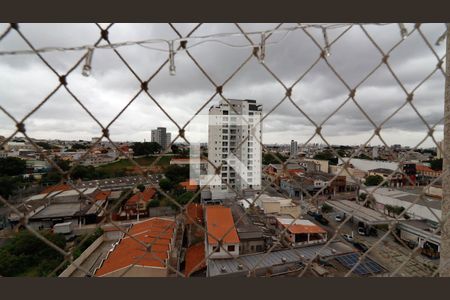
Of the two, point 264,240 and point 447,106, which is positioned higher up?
point 447,106

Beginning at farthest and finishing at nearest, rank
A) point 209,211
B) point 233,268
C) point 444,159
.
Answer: point 209,211
point 233,268
point 444,159

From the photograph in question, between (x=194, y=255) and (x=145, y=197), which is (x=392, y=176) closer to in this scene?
(x=194, y=255)

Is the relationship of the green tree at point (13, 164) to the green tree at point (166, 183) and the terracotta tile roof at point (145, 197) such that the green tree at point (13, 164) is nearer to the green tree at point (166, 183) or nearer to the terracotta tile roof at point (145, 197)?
the green tree at point (166, 183)

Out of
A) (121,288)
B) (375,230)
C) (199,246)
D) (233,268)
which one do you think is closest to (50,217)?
(199,246)

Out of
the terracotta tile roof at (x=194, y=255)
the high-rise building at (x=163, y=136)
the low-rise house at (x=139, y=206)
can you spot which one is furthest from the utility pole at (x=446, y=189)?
the low-rise house at (x=139, y=206)

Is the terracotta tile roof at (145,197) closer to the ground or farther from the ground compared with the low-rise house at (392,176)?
closer to the ground

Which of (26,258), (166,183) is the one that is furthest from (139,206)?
(26,258)

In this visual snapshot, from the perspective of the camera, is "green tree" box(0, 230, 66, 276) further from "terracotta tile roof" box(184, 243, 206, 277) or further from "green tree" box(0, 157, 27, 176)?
"terracotta tile roof" box(184, 243, 206, 277)

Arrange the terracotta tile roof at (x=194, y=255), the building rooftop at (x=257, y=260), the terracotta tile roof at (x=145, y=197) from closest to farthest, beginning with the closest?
the building rooftop at (x=257, y=260)
the terracotta tile roof at (x=194, y=255)
the terracotta tile roof at (x=145, y=197)

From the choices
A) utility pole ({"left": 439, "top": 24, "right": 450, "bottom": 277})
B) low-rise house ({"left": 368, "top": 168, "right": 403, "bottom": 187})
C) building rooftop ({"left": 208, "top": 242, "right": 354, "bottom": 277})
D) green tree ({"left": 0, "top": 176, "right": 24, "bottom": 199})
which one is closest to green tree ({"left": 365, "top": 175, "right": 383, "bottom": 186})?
low-rise house ({"left": 368, "top": 168, "right": 403, "bottom": 187})

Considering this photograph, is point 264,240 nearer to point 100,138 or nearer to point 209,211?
point 209,211

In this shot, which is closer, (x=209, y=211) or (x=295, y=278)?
(x=295, y=278)
